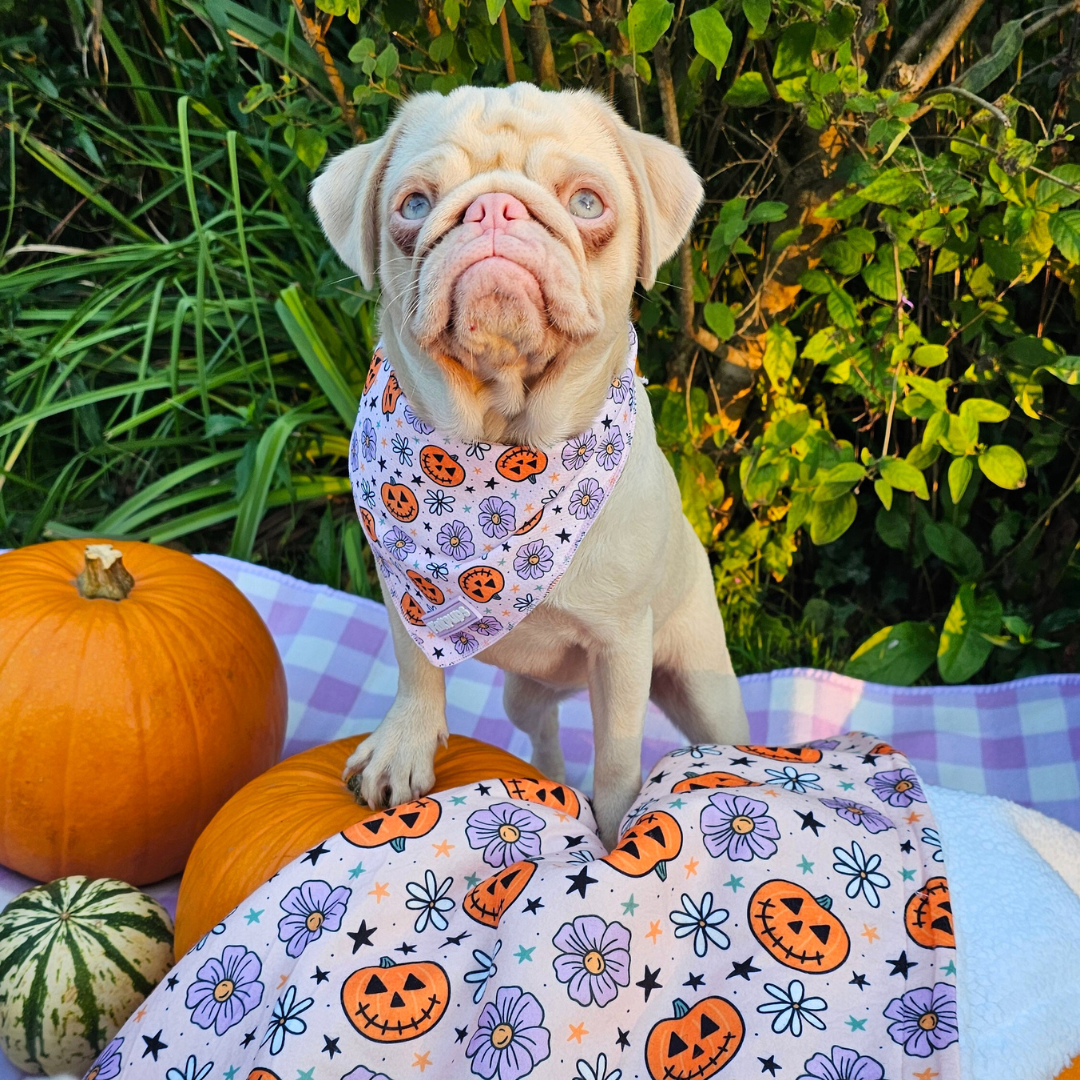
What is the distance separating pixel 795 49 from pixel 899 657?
56.8 inches

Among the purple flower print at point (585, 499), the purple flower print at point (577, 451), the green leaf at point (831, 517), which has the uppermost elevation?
the purple flower print at point (577, 451)

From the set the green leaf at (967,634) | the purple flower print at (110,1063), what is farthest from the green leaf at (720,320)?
the purple flower print at (110,1063)

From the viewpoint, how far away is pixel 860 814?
1.33 meters

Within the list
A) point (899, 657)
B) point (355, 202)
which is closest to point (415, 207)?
point (355, 202)

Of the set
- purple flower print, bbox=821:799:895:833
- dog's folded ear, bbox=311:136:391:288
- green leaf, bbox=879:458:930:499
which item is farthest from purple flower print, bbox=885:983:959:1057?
green leaf, bbox=879:458:930:499

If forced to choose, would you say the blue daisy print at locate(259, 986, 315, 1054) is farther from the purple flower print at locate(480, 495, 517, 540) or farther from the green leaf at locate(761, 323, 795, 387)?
the green leaf at locate(761, 323, 795, 387)

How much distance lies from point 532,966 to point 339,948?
24 centimetres

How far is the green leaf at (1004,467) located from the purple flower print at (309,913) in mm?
A: 1711

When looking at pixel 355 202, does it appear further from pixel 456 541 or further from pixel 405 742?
pixel 405 742

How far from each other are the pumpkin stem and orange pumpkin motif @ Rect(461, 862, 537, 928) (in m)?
0.95

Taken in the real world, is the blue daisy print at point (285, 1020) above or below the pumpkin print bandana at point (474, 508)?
below

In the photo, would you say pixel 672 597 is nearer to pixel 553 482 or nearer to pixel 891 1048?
pixel 553 482

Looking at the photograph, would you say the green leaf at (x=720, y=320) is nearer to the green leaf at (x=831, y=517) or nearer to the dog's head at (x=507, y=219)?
the green leaf at (x=831, y=517)

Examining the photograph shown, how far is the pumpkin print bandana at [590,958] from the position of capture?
42.9 inches
